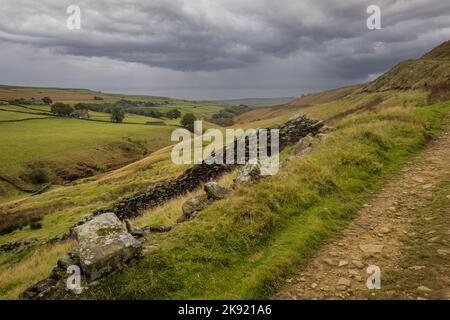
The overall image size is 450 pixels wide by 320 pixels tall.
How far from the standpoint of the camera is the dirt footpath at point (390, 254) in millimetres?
7734

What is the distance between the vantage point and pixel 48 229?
3025cm

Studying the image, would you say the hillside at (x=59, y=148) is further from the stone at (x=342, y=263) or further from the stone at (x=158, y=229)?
the stone at (x=342, y=263)

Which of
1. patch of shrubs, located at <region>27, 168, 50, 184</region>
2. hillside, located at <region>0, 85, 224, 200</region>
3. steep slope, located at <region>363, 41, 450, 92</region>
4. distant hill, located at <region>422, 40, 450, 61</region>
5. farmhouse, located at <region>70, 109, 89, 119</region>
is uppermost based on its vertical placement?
distant hill, located at <region>422, 40, 450, 61</region>

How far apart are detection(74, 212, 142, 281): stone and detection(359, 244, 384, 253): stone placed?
6.27 metres

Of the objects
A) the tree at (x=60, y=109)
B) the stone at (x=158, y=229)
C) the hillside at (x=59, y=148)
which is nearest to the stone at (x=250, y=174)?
the stone at (x=158, y=229)

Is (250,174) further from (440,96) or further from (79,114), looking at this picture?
(79,114)

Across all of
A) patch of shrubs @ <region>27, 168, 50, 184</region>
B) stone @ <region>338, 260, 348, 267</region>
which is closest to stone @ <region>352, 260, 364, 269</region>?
stone @ <region>338, 260, 348, 267</region>

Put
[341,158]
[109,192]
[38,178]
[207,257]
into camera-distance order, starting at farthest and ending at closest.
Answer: [38,178], [109,192], [341,158], [207,257]

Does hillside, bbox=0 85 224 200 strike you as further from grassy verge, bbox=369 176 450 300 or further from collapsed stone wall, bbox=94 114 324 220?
grassy verge, bbox=369 176 450 300

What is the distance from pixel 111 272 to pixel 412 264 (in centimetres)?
761

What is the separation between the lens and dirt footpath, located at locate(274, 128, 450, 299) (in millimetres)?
7734

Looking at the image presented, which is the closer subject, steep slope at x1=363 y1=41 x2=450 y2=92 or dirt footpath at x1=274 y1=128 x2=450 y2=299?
dirt footpath at x1=274 y1=128 x2=450 y2=299
